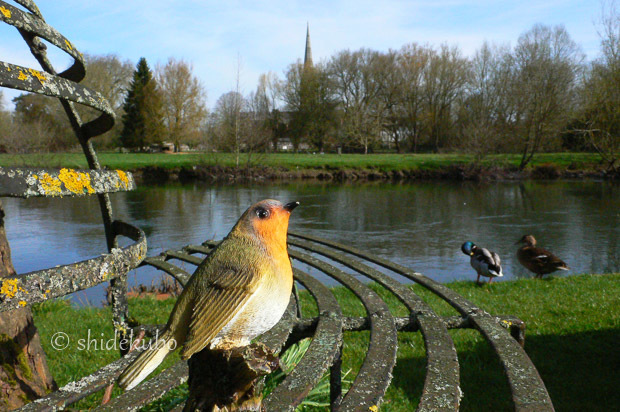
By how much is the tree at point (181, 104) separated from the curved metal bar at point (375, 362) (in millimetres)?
51463

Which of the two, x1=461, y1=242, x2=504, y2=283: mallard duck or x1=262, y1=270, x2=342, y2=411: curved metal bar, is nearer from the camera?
x1=262, y1=270, x2=342, y2=411: curved metal bar

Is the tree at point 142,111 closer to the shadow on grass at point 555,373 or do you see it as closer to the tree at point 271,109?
the tree at point 271,109

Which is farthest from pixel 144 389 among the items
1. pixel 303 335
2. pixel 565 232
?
pixel 565 232

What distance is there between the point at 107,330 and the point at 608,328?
5.74 meters

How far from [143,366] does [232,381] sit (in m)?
0.26

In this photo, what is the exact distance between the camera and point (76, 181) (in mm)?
1714

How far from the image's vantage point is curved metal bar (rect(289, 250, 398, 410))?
1484mm

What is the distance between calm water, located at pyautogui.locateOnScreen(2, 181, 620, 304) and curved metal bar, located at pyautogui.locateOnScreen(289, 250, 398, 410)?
21.6 ft

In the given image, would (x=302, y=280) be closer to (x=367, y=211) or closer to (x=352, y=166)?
(x=367, y=211)

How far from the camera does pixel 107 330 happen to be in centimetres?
515

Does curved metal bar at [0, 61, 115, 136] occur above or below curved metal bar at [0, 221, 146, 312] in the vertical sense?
above

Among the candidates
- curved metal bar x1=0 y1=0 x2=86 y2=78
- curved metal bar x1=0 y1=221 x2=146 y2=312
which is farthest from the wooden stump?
curved metal bar x1=0 y1=0 x2=86 y2=78

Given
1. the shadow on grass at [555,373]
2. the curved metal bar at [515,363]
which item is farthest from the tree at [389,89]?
the curved metal bar at [515,363]

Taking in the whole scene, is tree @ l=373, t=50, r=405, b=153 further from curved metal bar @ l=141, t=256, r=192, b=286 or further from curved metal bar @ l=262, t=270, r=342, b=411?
curved metal bar @ l=262, t=270, r=342, b=411
